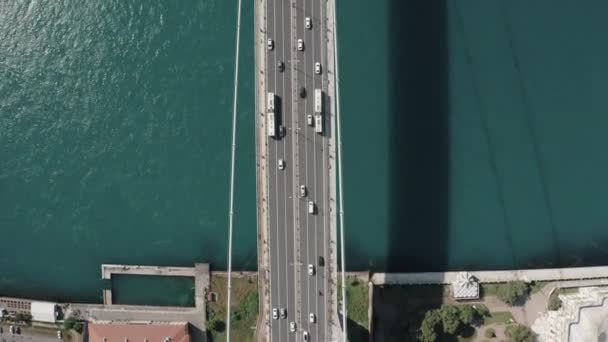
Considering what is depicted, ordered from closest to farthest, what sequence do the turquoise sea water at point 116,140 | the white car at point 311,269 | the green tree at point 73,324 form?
the white car at point 311,269 < the green tree at point 73,324 < the turquoise sea water at point 116,140

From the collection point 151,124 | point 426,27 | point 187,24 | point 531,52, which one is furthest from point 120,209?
point 531,52

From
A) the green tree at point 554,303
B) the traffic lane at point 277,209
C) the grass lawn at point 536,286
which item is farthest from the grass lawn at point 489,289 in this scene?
the traffic lane at point 277,209

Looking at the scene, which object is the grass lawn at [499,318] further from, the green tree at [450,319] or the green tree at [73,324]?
the green tree at [73,324]

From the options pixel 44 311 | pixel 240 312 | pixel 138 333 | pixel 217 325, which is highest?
pixel 44 311

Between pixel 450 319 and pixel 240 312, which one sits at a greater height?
pixel 240 312

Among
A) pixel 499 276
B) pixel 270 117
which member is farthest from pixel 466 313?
pixel 270 117

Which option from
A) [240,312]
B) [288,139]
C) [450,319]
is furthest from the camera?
[240,312]

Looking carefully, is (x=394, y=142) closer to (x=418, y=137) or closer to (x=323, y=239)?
(x=418, y=137)
